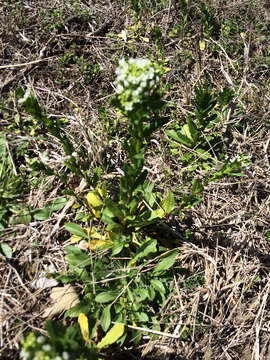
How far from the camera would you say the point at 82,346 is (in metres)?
2.39

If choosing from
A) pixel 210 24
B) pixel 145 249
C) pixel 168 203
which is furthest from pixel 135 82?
pixel 210 24

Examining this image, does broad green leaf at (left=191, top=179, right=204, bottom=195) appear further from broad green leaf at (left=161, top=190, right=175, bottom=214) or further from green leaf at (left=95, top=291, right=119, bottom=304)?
green leaf at (left=95, top=291, right=119, bottom=304)

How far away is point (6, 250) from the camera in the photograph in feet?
9.78

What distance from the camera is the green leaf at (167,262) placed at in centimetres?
291

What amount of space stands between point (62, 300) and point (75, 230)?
605 millimetres

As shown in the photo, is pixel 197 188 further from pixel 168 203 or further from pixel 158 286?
pixel 158 286

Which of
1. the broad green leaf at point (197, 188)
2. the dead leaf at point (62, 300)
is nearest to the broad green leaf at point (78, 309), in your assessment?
the dead leaf at point (62, 300)

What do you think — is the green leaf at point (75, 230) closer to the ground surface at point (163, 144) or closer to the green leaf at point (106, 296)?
the ground surface at point (163, 144)

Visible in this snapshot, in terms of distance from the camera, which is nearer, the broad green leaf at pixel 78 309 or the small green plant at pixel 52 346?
the small green plant at pixel 52 346

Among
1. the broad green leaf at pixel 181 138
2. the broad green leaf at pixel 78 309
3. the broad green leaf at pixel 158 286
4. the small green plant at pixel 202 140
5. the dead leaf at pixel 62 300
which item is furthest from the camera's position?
the broad green leaf at pixel 181 138

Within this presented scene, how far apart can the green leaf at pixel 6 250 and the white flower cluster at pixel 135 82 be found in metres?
1.73

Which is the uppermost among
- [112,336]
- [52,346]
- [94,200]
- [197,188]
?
[197,188]

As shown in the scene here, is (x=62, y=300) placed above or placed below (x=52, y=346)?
below

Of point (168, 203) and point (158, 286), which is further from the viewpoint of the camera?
point (168, 203)
